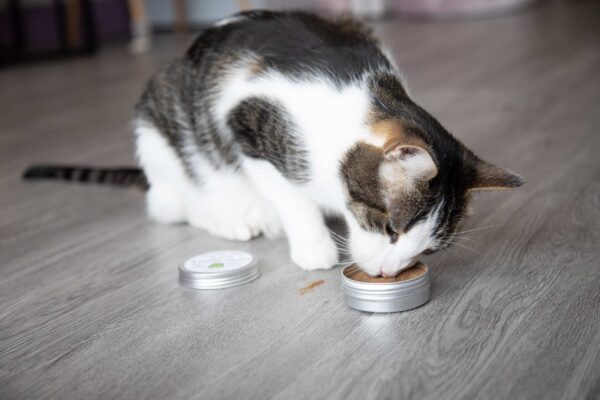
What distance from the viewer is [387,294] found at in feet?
4.42

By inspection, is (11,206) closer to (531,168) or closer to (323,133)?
(323,133)

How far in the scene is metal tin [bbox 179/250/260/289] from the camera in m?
1.52

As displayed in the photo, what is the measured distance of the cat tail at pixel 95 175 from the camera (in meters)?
2.27

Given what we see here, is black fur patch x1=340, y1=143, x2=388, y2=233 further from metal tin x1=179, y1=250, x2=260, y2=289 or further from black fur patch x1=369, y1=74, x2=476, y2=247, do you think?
metal tin x1=179, y1=250, x2=260, y2=289

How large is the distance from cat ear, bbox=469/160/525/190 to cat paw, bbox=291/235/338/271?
39cm

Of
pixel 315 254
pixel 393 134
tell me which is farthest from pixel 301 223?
pixel 393 134

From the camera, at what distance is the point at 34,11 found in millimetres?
5633

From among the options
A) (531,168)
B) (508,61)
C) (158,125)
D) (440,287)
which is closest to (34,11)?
(508,61)

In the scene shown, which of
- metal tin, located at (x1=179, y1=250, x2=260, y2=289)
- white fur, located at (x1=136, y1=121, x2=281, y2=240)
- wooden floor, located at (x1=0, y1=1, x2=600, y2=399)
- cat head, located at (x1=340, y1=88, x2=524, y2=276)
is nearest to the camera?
wooden floor, located at (x1=0, y1=1, x2=600, y2=399)

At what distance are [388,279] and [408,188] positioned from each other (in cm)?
19

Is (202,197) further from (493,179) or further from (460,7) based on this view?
(460,7)

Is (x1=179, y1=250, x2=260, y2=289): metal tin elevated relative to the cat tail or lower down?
elevated

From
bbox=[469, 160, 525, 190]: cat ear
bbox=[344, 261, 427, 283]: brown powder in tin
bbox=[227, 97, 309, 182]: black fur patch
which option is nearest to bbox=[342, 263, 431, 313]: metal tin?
bbox=[344, 261, 427, 283]: brown powder in tin

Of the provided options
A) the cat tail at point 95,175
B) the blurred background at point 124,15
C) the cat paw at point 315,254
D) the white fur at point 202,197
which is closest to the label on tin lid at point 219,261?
the cat paw at point 315,254
